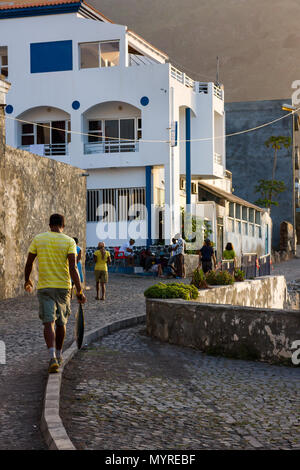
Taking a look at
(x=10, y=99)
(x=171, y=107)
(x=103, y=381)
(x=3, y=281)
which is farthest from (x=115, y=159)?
(x=103, y=381)

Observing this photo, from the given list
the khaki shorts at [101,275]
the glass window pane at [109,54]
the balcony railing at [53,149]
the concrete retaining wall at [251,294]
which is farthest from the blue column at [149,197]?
the khaki shorts at [101,275]

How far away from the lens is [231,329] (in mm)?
10852

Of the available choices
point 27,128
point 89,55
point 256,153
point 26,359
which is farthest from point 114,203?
point 256,153

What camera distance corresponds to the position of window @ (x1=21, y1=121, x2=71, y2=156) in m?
33.4

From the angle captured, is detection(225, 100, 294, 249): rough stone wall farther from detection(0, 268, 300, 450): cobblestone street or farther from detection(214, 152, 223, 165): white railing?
detection(0, 268, 300, 450): cobblestone street

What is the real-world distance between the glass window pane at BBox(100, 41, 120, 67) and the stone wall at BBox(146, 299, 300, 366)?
2254cm

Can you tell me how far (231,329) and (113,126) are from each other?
2322 centimetres

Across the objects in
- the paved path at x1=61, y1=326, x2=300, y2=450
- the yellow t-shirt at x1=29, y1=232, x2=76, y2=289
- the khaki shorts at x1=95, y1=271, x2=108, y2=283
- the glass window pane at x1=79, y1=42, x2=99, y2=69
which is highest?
the glass window pane at x1=79, y1=42, x2=99, y2=69

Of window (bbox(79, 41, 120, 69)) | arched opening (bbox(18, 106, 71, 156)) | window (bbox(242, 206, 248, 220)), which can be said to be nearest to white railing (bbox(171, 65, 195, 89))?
window (bbox(79, 41, 120, 69))

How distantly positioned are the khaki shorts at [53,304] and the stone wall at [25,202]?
939cm

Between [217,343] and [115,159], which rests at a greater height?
[115,159]
